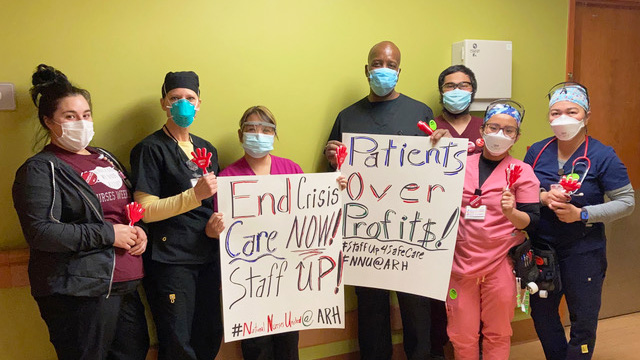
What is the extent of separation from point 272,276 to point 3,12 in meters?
1.62

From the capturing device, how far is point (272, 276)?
2129 millimetres

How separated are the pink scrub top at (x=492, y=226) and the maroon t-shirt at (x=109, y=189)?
1428 mm

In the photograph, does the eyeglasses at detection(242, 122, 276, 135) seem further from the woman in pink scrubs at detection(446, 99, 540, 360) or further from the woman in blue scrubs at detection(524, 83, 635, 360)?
the woman in blue scrubs at detection(524, 83, 635, 360)

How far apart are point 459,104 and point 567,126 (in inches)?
21.2

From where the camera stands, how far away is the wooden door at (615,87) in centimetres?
328

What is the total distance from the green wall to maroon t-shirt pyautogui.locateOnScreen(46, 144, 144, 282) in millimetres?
394

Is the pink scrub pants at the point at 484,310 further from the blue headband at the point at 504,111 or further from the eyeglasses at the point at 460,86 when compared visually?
the eyeglasses at the point at 460,86

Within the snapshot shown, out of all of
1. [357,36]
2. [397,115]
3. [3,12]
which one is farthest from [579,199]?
[3,12]

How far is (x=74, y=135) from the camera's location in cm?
182

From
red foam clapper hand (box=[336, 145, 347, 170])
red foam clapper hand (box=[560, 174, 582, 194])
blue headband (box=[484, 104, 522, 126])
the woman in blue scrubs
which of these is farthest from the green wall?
red foam clapper hand (box=[560, 174, 582, 194])

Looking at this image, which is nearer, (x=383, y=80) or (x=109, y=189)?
(x=109, y=189)

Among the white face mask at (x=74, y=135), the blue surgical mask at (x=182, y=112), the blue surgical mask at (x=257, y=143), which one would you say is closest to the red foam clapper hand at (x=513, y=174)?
the blue surgical mask at (x=257, y=143)

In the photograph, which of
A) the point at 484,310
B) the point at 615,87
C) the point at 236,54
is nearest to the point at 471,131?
the point at 484,310

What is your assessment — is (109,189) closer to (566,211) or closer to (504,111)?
(504,111)
